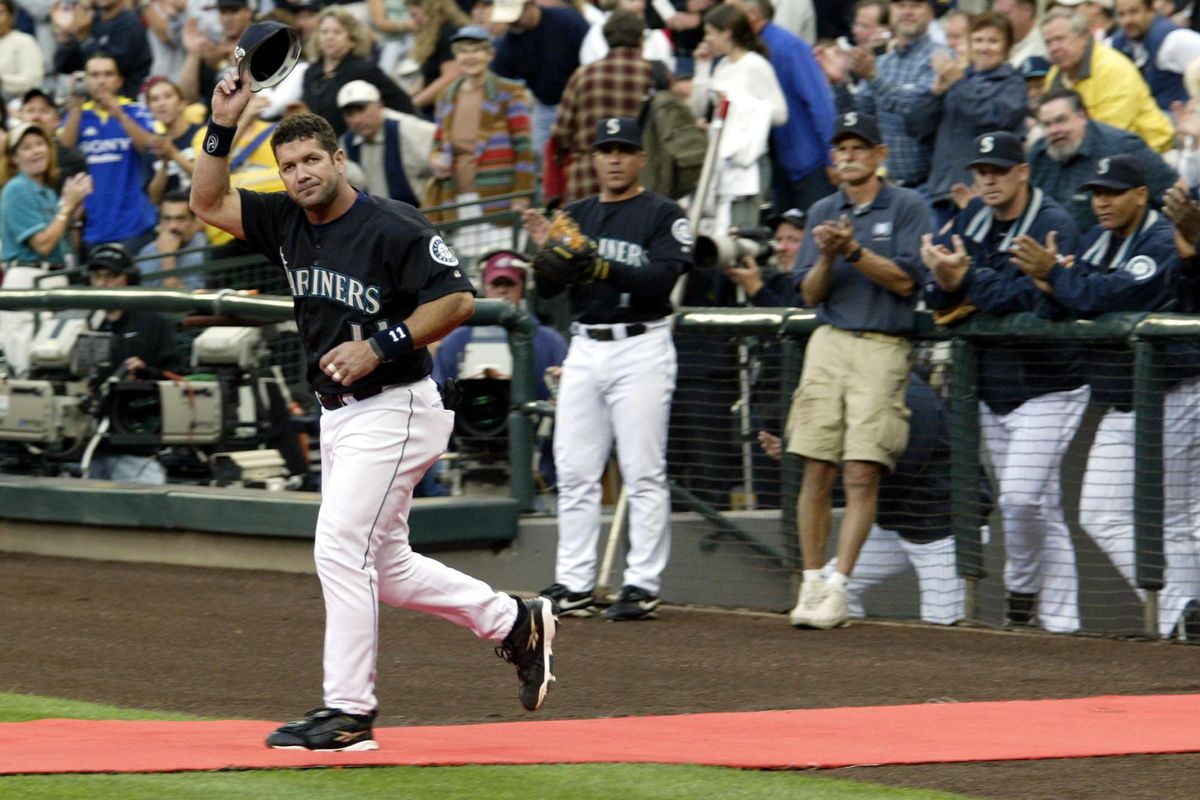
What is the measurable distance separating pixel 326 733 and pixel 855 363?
3.72m

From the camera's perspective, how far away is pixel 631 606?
350 inches

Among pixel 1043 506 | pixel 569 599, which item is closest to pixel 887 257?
pixel 1043 506

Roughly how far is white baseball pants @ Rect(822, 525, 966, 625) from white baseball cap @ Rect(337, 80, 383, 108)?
17.8 feet

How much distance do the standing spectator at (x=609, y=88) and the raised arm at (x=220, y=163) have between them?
5555 millimetres

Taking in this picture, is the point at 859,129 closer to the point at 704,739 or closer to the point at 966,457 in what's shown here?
the point at 966,457

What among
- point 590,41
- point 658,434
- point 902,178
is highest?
point 590,41

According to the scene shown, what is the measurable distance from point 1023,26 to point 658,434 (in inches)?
197

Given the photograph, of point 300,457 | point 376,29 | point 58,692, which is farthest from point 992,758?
point 376,29

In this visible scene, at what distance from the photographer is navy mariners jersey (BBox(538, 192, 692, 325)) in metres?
8.73

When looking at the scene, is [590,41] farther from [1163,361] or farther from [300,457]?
[1163,361]

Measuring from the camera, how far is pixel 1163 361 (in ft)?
26.9

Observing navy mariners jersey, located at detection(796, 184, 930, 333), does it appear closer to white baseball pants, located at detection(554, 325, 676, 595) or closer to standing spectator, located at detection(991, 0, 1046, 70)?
white baseball pants, located at detection(554, 325, 676, 595)

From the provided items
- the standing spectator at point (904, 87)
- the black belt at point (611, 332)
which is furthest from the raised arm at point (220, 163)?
the standing spectator at point (904, 87)

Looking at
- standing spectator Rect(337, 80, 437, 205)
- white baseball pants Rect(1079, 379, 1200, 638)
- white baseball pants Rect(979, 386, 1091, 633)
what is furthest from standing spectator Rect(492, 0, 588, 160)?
white baseball pants Rect(1079, 379, 1200, 638)
